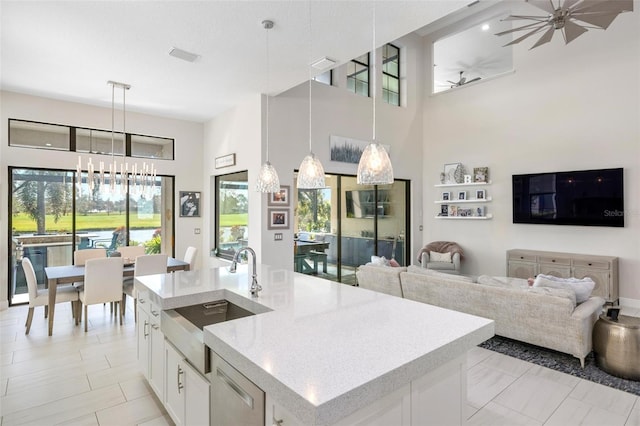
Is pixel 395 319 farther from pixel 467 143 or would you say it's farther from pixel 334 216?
pixel 467 143

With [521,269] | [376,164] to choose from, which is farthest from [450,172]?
[376,164]

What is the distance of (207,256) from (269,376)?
232 inches

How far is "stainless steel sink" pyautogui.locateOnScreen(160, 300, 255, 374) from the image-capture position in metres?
1.81

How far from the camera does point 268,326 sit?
1.70 m

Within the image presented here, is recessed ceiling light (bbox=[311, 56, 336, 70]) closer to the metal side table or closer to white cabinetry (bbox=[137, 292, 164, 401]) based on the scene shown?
white cabinetry (bbox=[137, 292, 164, 401])

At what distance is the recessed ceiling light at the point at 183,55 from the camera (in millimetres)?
3702

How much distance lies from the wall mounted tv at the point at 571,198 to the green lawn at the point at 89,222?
702 centimetres

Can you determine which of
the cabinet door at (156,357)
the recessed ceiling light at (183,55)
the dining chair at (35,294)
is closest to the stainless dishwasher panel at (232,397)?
the cabinet door at (156,357)

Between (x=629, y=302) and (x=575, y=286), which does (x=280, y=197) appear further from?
(x=629, y=302)

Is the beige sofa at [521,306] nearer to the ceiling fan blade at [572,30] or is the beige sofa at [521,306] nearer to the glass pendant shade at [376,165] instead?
the glass pendant shade at [376,165]

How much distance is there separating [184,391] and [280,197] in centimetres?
359

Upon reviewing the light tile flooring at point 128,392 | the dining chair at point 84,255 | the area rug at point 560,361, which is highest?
the dining chair at point 84,255

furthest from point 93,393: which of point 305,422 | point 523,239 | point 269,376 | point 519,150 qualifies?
point 519,150

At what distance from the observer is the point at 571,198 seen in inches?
224
